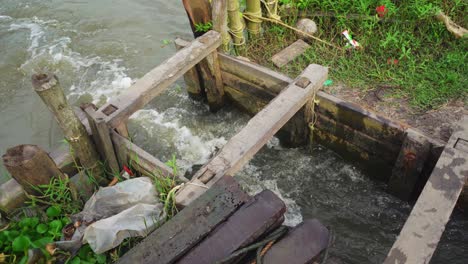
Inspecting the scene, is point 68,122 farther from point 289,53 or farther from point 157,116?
point 289,53

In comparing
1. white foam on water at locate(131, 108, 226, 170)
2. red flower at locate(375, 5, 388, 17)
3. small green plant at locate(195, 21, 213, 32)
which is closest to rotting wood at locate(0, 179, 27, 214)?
white foam on water at locate(131, 108, 226, 170)

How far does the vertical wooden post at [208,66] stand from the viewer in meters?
5.19

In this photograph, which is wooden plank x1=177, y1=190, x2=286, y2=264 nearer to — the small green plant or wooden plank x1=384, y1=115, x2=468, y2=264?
wooden plank x1=384, y1=115, x2=468, y2=264

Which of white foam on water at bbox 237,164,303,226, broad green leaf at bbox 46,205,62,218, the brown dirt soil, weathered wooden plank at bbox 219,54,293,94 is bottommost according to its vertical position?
white foam on water at bbox 237,164,303,226

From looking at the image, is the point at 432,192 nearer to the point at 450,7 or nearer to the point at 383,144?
the point at 383,144

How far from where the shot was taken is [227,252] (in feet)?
8.29

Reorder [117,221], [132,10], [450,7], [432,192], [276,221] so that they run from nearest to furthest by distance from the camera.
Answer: [276,221], [432,192], [117,221], [450,7], [132,10]

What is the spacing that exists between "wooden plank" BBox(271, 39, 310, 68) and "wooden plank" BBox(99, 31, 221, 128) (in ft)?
3.43

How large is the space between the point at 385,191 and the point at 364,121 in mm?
970

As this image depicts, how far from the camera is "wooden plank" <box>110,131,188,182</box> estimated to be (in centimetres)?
352

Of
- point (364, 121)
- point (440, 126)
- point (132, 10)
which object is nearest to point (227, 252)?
point (364, 121)

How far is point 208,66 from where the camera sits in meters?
5.25

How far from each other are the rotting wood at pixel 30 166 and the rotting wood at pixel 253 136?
1.25 m

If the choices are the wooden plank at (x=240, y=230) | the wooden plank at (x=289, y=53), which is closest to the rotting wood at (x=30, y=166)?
the wooden plank at (x=240, y=230)
